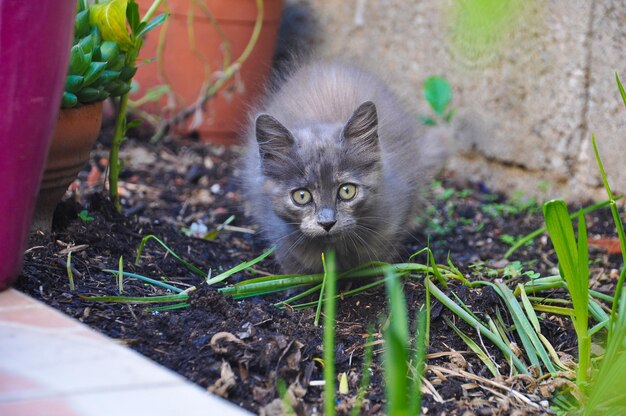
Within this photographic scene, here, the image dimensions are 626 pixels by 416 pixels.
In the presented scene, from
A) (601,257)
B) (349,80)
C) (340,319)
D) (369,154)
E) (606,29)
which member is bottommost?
(340,319)

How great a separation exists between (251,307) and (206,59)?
314 centimetres

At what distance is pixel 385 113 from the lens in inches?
137

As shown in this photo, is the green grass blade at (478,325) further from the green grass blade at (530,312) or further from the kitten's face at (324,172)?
the kitten's face at (324,172)

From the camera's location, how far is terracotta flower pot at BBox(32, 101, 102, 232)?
2.64 metres

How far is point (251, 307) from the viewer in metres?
2.41

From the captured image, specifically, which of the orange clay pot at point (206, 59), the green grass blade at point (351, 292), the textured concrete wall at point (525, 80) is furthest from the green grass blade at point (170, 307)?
the orange clay pot at point (206, 59)

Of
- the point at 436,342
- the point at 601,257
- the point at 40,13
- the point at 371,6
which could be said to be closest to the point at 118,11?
the point at 40,13

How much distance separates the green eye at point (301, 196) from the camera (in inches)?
111

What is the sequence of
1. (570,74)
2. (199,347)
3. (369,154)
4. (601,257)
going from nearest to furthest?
(199,347)
(369,154)
(601,257)
(570,74)

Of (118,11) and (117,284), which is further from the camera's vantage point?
(118,11)

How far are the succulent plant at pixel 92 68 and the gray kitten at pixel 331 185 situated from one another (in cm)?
56

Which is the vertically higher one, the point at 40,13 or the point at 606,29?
Answer: the point at 606,29

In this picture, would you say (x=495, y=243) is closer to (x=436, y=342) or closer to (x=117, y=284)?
(x=436, y=342)

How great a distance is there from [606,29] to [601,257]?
115cm
